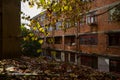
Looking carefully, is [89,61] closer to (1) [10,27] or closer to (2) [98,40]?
(2) [98,40]

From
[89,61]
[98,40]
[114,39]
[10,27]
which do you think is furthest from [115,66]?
[10,27]

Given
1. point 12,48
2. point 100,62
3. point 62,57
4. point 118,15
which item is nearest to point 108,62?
point 100,62

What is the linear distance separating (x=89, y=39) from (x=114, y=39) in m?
5.53

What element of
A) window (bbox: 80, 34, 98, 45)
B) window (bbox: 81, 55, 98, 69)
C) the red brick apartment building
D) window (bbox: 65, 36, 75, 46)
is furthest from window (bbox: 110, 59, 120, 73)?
window (bbox: 65, 36, 75, 46)

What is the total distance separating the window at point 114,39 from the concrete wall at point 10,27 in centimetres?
2122

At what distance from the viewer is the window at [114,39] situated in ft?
72.9

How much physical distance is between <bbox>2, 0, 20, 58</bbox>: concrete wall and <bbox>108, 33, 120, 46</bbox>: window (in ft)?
69.6

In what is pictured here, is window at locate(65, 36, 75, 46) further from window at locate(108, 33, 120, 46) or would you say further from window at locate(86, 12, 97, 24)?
window at locate(108, 33, 120, 46)

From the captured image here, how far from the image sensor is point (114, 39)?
2283cm

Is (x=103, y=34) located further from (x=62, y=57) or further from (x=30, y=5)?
(x=30, y=5)

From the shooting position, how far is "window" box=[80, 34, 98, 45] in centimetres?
2642

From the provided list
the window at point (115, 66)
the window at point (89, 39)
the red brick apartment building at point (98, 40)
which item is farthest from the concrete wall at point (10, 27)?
the window at point (89, 39)

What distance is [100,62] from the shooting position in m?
24.6

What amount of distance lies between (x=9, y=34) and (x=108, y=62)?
73.2 ft
